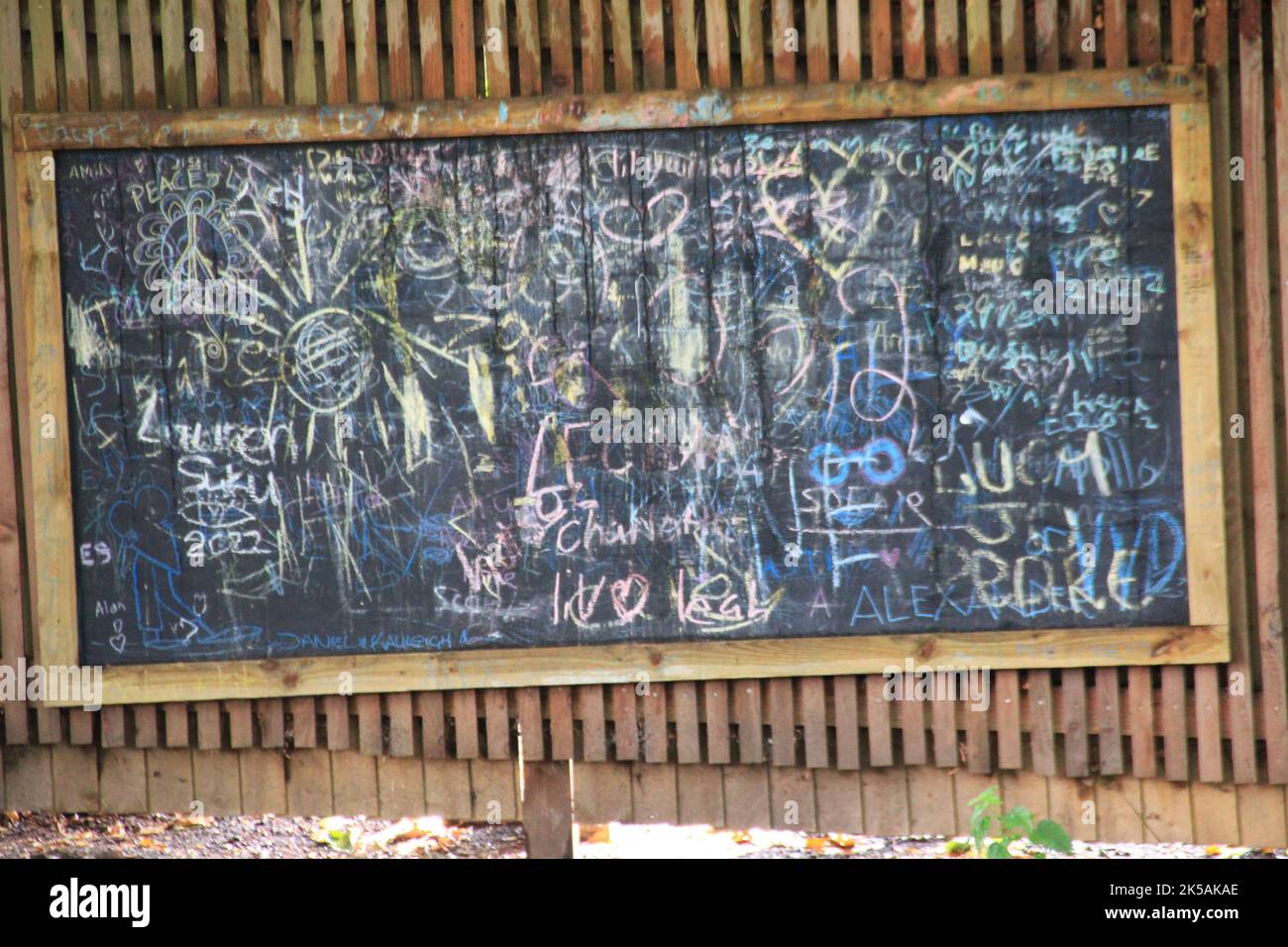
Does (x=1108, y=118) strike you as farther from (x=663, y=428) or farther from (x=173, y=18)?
(x=173, y=18)

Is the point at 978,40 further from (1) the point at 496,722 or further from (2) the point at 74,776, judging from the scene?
(2) the point at 74,776

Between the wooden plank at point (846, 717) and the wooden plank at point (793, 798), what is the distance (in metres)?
0.22

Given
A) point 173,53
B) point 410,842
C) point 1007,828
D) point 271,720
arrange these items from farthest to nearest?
1. point 410,842
2. point 271,720
3. point 173,53
4. point 1007,828

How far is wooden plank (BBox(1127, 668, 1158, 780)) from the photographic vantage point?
16.8 feet

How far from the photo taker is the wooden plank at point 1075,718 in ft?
16.9

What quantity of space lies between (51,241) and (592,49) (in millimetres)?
2536

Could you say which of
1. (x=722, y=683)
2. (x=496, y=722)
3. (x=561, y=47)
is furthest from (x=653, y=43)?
(x=496, y=722)

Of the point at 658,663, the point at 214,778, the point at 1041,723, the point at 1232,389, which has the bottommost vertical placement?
the point at 214,778

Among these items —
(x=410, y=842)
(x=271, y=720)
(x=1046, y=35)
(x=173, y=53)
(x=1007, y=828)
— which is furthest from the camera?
(x=410, y=842)

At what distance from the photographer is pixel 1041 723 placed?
518cm

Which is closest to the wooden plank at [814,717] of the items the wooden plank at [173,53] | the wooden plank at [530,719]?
the wooden plank at [530,719]

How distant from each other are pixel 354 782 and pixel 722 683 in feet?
5.77

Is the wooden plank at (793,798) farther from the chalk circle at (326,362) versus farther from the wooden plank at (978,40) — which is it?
the wooden plank at (978,40)

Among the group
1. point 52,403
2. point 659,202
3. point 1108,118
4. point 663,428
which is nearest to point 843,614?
point 663,428
